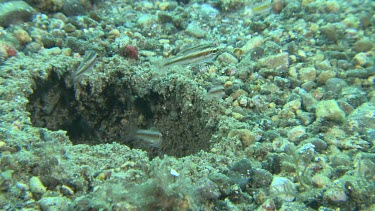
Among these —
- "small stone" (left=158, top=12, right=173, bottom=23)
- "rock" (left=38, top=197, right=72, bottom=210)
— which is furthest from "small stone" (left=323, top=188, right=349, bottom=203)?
"small stone" (left=158, top=12, right=173, bottom=23)

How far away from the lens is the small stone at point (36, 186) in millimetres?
2451

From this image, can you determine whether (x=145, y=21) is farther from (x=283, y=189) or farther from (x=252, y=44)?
(x=283, y=189)

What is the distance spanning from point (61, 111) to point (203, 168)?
2.41m

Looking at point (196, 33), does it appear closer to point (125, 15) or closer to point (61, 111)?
point (125, 15)

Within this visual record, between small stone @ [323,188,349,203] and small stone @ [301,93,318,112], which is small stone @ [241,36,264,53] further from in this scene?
small stone @ [323,188,349,203]

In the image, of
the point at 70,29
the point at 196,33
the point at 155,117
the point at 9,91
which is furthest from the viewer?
the point at 196,33

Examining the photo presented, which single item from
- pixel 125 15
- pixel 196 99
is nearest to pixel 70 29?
pixel 125 15

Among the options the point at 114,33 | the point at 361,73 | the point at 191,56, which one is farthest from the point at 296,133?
the point at 114,33

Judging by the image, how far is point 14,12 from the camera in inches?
195

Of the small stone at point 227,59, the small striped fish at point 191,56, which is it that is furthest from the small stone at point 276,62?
the small striped fish at point 191,56

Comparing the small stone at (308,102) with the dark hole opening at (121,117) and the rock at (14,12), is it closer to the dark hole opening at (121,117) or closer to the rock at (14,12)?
the dark hole opening at (121,117)

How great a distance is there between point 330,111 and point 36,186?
342cm

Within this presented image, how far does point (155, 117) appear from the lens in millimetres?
4410

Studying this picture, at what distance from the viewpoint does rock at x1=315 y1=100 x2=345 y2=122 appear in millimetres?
3871
